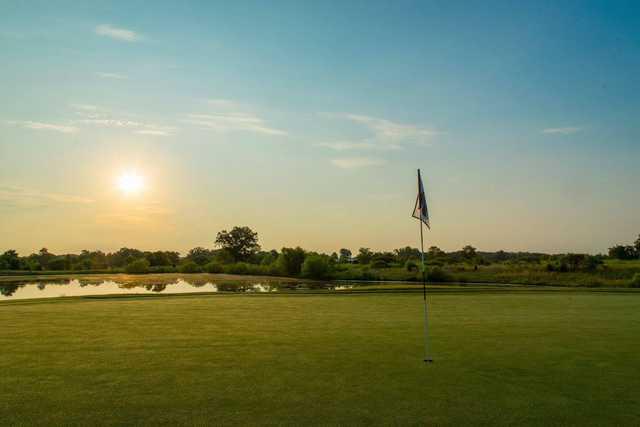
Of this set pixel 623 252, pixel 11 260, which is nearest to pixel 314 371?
pixel 11 260

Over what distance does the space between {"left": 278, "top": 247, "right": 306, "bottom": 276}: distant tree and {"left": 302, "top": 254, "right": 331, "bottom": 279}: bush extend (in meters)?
4.74

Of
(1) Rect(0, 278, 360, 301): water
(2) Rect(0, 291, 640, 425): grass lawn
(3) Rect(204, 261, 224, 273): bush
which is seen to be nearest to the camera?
(2) Rect(0, 291, 640, 425): grass lawn

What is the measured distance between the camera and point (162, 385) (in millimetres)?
6590

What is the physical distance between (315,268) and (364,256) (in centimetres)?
5559

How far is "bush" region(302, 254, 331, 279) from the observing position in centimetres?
5531

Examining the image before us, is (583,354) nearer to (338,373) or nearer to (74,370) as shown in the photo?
(338,373)

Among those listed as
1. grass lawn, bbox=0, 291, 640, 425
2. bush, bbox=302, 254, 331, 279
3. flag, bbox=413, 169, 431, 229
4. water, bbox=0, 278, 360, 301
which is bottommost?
grass lawn, bbox=0, 291, 640, 425

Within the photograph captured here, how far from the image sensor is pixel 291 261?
62.0m

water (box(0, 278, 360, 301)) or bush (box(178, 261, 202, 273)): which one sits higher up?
bush (box(178, 261, 202, 273))

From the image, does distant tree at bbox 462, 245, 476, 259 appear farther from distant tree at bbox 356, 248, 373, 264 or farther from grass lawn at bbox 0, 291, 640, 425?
grass lawn at bbox 0, 291, 640, 425

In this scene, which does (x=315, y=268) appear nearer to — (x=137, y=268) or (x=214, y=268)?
(x=214, y=268)

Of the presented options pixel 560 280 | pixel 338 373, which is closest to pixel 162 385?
pixel 338 373

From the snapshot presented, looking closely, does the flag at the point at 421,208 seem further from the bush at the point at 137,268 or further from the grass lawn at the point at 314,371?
the bush at the point at 137,268

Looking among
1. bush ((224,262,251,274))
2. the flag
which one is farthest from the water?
bush ((224,262,251,274))
